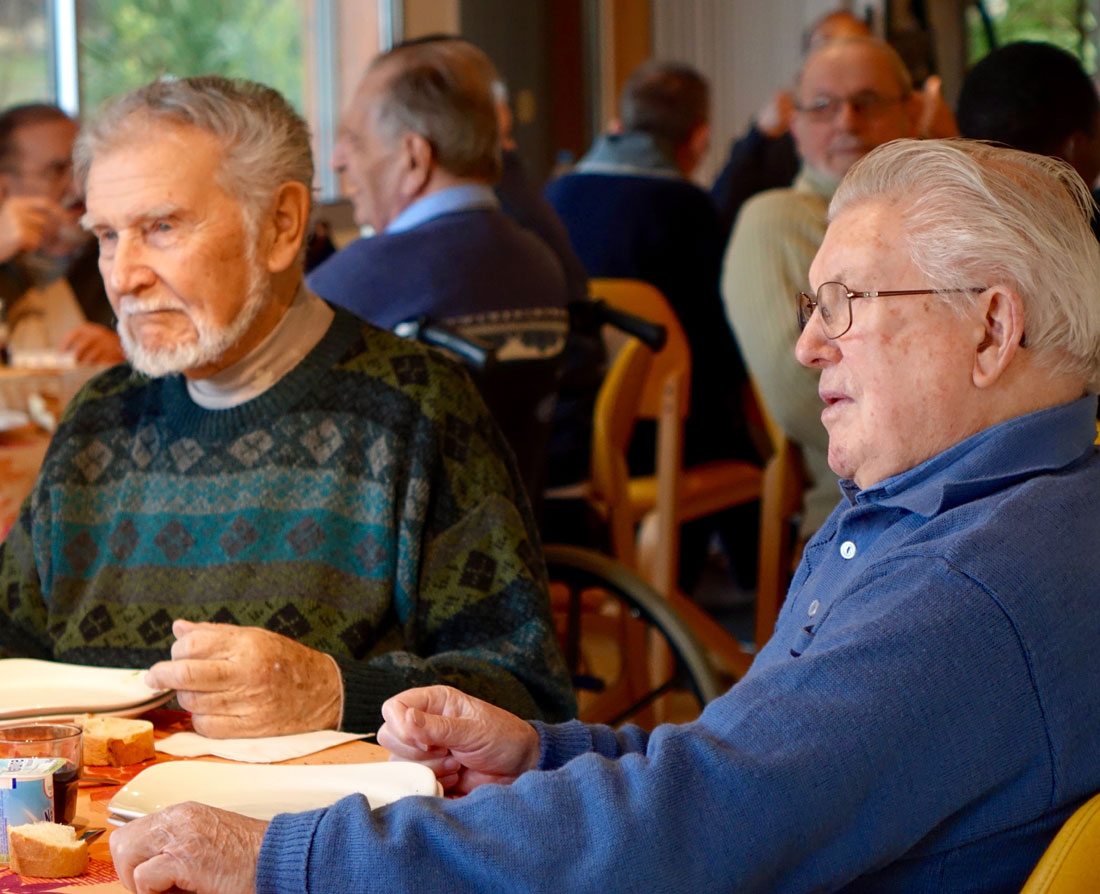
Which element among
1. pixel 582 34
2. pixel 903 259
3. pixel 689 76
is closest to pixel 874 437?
pixel 903 259

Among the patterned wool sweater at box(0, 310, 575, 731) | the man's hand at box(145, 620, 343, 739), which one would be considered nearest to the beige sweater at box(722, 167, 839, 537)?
the patterned wool sweater at box(0, 310, 575, 731)

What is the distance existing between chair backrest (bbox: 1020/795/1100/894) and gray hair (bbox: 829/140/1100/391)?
0.40 m

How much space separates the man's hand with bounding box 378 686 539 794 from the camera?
46.8 inches

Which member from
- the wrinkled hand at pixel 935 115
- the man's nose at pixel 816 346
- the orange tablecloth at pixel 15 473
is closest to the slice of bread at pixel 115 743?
the man's nose at pixel 816 346

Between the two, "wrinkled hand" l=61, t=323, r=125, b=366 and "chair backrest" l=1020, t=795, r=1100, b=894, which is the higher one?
"chair backrest" l=1020, t=795, r=1100, b=894

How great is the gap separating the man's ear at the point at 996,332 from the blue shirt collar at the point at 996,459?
0.04 meters

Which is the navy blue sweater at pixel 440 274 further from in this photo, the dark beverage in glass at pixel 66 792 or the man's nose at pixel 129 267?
the dark beverage in glass at pixel 66 792

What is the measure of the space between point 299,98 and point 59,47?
1.12 metres

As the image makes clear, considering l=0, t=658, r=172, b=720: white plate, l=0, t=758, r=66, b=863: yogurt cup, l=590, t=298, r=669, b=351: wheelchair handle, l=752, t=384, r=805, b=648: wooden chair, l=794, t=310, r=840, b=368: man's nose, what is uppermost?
l=794, t=310, r=840, b=368: man's nose

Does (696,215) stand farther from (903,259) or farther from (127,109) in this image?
(903,259)

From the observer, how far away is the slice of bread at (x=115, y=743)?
4.30 ft

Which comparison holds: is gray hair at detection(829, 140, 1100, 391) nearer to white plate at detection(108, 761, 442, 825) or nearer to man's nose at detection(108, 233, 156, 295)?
white plate at detection(108, 761, 442, 825)

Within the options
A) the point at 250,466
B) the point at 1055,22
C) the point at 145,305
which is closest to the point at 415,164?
the point at 145,305

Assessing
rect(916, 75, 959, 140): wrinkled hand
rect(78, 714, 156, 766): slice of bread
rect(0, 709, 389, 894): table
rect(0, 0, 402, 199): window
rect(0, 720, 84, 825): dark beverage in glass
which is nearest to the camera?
rect(0, 709, 389, 894): table
